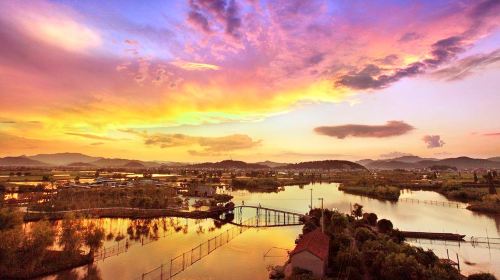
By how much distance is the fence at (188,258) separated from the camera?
33.2 meters

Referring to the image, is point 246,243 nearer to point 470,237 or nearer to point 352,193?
point 470,237

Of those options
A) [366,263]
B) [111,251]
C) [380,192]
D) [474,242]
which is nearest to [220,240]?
[111,251]

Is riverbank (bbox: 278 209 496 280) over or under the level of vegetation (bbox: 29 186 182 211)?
under

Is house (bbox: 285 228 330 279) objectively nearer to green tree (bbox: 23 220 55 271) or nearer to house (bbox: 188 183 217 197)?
green tree (bbox: 23 220 55 271)

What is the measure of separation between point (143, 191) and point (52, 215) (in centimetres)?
2475

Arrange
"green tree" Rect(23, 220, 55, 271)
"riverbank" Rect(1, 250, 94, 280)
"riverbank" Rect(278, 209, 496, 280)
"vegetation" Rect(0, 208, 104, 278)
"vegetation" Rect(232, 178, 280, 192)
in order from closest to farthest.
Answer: "riverbank" Rect(278, 209, 496, 280)
"riverbank" Rect(1, 250, 94, 280)
"vegetation" Rect(0, 208, 104, 278)
"green tree" Rect(23, 220, 55, 271)
"vegetation" Rect(232, 178, 280, 192)

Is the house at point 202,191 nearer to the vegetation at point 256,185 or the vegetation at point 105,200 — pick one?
the vegetation at point 105,200

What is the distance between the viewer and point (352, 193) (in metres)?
108

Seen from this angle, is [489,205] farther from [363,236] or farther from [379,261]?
[379,261]

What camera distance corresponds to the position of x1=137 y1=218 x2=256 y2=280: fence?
3319cm

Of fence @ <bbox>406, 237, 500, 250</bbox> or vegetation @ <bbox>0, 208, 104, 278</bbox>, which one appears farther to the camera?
fence @ <bbox>406, 237, 500, 250</bbox>

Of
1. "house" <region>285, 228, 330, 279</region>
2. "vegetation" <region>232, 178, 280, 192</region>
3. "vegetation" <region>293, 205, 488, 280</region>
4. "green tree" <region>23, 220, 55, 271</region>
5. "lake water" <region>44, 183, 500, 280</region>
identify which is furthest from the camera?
"vegetation" <region>232, 178, 280, 192</region>

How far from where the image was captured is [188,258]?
38469 mm

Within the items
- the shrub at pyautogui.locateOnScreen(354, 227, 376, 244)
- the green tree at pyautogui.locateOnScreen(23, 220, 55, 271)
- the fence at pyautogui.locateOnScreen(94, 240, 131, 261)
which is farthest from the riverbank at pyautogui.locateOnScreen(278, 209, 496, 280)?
the green tree at pyautogui.locateOnScreen(23, 220, 55, 271)
